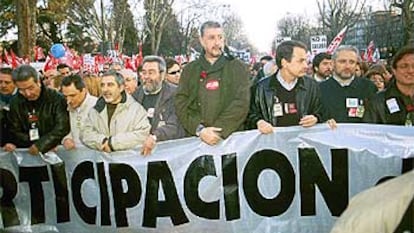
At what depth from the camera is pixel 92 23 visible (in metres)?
5.08

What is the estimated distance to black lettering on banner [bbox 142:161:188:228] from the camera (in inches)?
196

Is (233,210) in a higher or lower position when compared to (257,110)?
lower

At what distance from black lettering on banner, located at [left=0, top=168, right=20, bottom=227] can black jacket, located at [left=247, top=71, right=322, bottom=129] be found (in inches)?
75.2

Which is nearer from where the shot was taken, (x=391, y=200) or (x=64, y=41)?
(x=391, y=200)

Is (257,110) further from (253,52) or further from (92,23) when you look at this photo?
(92,23)

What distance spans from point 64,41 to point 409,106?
2.54 meters

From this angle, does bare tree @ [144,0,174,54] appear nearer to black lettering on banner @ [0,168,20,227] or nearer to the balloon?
the balloon

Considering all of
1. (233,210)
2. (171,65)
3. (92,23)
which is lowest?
(233,210)

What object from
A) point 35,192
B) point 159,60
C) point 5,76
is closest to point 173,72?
point 159,60

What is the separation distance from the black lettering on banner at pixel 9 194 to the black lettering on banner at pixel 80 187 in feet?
1.69

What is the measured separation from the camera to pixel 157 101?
Answer: 501cm

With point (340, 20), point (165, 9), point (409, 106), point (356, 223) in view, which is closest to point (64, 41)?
point (165, 9)

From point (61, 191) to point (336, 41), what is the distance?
7.50 feet

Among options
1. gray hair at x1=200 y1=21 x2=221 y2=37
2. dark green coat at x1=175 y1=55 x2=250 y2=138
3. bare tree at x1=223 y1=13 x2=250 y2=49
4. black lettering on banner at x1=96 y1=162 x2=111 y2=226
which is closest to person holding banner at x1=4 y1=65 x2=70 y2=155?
black lettering on banner at x1=96 y1=162 x2=111 y2=226
